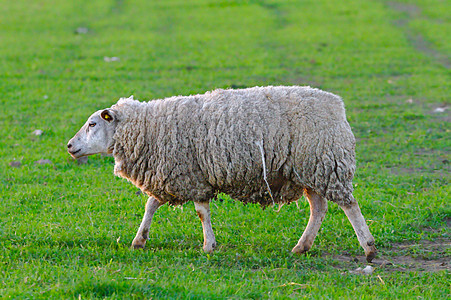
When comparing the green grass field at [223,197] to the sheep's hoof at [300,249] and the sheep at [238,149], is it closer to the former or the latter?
the sheep's hoof at [300,249]

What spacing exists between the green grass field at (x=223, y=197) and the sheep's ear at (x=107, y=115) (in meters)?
1.23

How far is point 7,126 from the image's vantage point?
10.8 meters

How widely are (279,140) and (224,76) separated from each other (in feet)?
31.3

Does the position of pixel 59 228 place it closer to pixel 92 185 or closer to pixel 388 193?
pixel 92 185

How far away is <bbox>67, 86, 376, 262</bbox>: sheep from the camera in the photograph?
18.0ft

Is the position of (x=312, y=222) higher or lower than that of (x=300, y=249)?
higher

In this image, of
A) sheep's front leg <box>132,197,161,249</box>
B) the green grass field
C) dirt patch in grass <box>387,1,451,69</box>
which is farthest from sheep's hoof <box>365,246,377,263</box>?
dirt patch in grass <box>387,1,451,69</box>

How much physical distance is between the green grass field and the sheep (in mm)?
484

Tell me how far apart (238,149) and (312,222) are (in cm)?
113

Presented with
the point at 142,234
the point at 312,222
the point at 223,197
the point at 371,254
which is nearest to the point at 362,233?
the point at 371,254

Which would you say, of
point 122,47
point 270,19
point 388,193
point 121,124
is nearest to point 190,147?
point 121,124

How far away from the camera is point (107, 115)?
5.91 metres

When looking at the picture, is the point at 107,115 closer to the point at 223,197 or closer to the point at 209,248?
the point at 209,248

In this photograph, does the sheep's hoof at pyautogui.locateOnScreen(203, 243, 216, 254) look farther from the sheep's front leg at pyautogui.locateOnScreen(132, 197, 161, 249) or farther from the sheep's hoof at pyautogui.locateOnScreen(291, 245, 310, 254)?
the sheep's hoof at pyautogui.locateOnScreen(291, 245, 310, 254)
